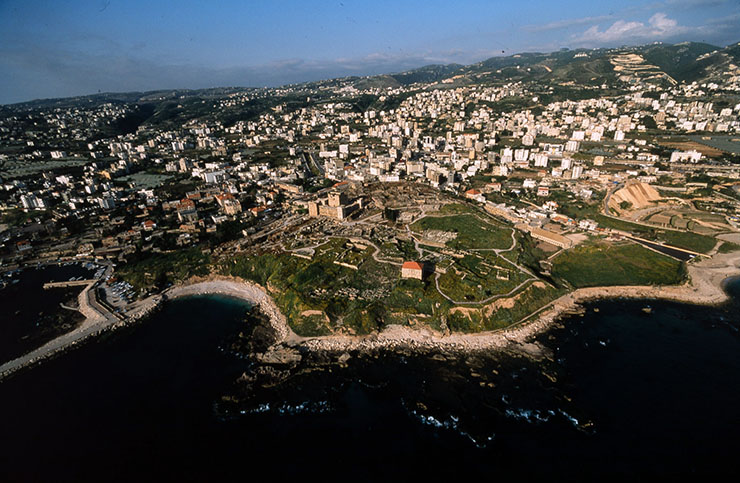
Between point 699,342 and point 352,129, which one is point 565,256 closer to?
point 699,342

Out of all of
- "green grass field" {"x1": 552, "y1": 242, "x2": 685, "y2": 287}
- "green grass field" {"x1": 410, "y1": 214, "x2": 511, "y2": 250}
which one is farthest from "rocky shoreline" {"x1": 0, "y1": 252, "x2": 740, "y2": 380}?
"green grass field" {"x1": 410, "y1": 214, "x2": 511, "y2": 250}

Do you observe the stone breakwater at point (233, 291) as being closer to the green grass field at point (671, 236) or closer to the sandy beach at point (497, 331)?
the sandy beach at point (497, 331)

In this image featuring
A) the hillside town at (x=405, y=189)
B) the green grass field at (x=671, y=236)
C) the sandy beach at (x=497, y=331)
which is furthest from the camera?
the green grass field at (x=671, y=236)

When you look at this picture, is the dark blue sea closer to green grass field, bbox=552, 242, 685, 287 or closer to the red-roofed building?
green grass field, bbox=552, 242, 685, 287

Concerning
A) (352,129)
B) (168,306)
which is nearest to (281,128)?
(352,129)

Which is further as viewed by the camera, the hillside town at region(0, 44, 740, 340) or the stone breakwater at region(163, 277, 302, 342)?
the hillside town at region(0, 44, 740, 340)

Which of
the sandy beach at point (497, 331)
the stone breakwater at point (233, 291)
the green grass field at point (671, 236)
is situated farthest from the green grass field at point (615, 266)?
the stone breakwater at point (233, 291)
